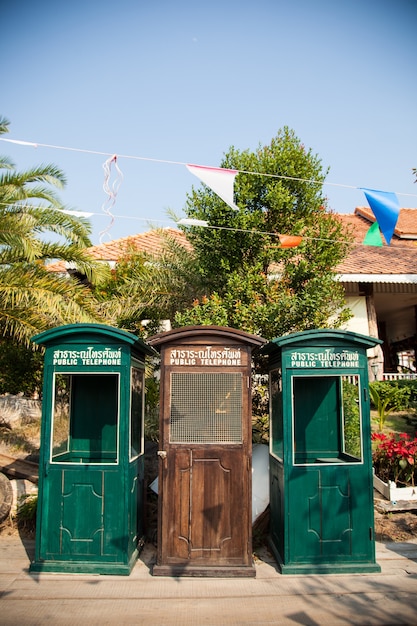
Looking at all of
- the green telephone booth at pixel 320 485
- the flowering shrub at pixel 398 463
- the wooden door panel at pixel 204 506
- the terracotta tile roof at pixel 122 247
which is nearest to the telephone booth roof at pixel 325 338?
the green telephone booth at pixel 320 485

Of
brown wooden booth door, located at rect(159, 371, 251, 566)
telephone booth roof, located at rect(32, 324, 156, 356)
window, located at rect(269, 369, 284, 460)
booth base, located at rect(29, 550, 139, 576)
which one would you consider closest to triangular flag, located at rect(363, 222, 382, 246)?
window, located at rect(269, 369, 284, 460)

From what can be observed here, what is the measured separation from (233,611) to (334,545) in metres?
1.42

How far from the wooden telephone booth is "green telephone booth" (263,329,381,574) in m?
0.43

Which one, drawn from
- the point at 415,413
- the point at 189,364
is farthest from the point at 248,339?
the point at 415,413

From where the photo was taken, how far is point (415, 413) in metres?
11.5

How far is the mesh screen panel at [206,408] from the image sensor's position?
529 centimetres

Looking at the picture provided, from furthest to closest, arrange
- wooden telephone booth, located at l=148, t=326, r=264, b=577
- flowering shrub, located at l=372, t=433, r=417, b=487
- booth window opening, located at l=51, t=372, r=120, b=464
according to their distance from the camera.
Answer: flowering shrub, located at l=372, t=433, r=417, b=487, booth window opening, located at l=51, t=372, r=120, b=464, wooden telephone booth, located at l=148, t=326, r=264, b=577

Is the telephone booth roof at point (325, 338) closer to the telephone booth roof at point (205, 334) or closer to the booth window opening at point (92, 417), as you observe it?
the telephone booth roof at point (205, 334)

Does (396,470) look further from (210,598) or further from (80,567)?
(80,567)

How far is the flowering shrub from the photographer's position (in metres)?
6.87

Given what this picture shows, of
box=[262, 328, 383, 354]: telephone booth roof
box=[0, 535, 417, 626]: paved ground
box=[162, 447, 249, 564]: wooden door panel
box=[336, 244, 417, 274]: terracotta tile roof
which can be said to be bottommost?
box=[0, 535, 417, 626]: paved ground

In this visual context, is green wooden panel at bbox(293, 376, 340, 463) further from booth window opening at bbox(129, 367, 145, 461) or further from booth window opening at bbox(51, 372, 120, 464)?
booth window opening at bbox(51, 372, 120, 464)

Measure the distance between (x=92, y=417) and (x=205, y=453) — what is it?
1.92 meters

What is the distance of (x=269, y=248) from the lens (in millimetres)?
8617
